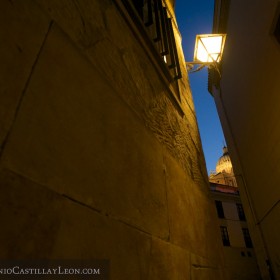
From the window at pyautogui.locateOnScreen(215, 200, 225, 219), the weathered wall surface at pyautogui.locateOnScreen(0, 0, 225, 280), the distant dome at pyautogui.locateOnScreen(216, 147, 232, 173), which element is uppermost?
the distant dome at pyautogui.locateOnScreen(216, 147, 232, 173)

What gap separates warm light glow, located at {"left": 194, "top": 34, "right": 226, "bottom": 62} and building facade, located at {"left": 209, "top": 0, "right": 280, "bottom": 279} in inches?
36.2

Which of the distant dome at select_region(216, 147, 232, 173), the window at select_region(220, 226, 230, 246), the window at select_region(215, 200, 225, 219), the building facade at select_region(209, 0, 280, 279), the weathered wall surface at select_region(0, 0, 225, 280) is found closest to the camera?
the weathered wall surface at select_region(0, 0, 225, 280)

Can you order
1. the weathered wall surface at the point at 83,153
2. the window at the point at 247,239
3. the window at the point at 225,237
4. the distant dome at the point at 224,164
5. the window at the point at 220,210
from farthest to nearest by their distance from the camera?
the distant dome at the point at 224,164, the window at the point at 220,210, the window at the point at 247,239, the window at the point at 225,237, the weathered wall surface at the point at 83,153

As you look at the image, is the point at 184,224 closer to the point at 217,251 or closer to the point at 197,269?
the point at 197,269

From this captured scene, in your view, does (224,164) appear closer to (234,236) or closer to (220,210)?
(220,210)

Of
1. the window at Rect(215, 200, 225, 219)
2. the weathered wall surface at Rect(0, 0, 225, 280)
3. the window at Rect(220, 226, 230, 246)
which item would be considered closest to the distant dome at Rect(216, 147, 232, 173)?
the window at Rect(215, 200, 225, 219)

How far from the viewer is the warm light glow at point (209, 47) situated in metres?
4.34

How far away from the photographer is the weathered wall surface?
66 centimetres

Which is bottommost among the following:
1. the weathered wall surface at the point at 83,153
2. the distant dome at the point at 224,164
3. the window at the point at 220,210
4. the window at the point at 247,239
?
the weathered wall surface at the point at 83,153

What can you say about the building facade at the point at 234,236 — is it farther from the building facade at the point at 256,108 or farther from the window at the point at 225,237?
the building facade at the point at 256,108

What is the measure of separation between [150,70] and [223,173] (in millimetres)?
41252

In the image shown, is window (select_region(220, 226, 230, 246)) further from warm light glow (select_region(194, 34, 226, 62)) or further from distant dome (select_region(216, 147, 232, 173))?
distant dome (select_region(216, 147, 232, 173))

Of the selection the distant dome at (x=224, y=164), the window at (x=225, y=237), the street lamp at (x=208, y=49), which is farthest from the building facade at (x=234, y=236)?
the distant dome at (x=224, y=164)

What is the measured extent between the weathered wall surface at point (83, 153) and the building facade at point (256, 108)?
3918 millimetres
